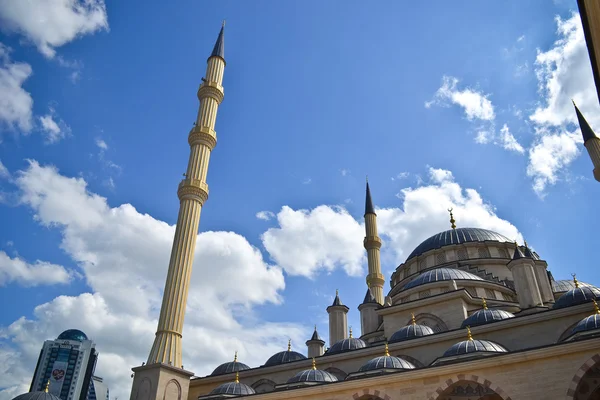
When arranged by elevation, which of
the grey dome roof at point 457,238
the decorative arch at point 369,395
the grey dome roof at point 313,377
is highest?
the grey dome roof at point 457,238

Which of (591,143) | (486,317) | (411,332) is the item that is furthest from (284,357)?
(591,143)

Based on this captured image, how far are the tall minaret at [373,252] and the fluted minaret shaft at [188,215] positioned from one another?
12.7 meters

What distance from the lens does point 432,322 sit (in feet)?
66.5

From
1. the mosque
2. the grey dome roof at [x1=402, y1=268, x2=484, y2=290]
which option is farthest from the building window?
the grey dome roof at [x1=402, y1=268, x2=484, y2=290]

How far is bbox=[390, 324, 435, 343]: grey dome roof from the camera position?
18391 mm

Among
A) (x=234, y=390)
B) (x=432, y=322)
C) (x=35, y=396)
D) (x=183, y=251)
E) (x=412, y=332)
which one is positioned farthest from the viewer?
(x=183, y=251)

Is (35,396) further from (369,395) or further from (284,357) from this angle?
(369,395)

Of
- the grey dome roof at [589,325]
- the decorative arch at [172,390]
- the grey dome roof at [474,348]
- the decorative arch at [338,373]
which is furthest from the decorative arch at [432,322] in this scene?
the decorative arch at [172,390]

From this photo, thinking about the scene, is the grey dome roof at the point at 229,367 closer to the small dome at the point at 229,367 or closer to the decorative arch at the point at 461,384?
the small dome at the point at 229,367

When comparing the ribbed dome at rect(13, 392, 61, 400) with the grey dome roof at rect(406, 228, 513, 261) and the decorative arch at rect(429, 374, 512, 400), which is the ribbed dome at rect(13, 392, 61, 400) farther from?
the grey dome roof at rect(406, 228, 513, 261)

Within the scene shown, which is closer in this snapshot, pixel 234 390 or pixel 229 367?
pixel 234 390

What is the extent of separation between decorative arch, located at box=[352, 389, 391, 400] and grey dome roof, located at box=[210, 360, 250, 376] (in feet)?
31.7

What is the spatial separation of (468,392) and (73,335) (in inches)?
3379

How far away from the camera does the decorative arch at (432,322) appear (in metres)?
19.8
